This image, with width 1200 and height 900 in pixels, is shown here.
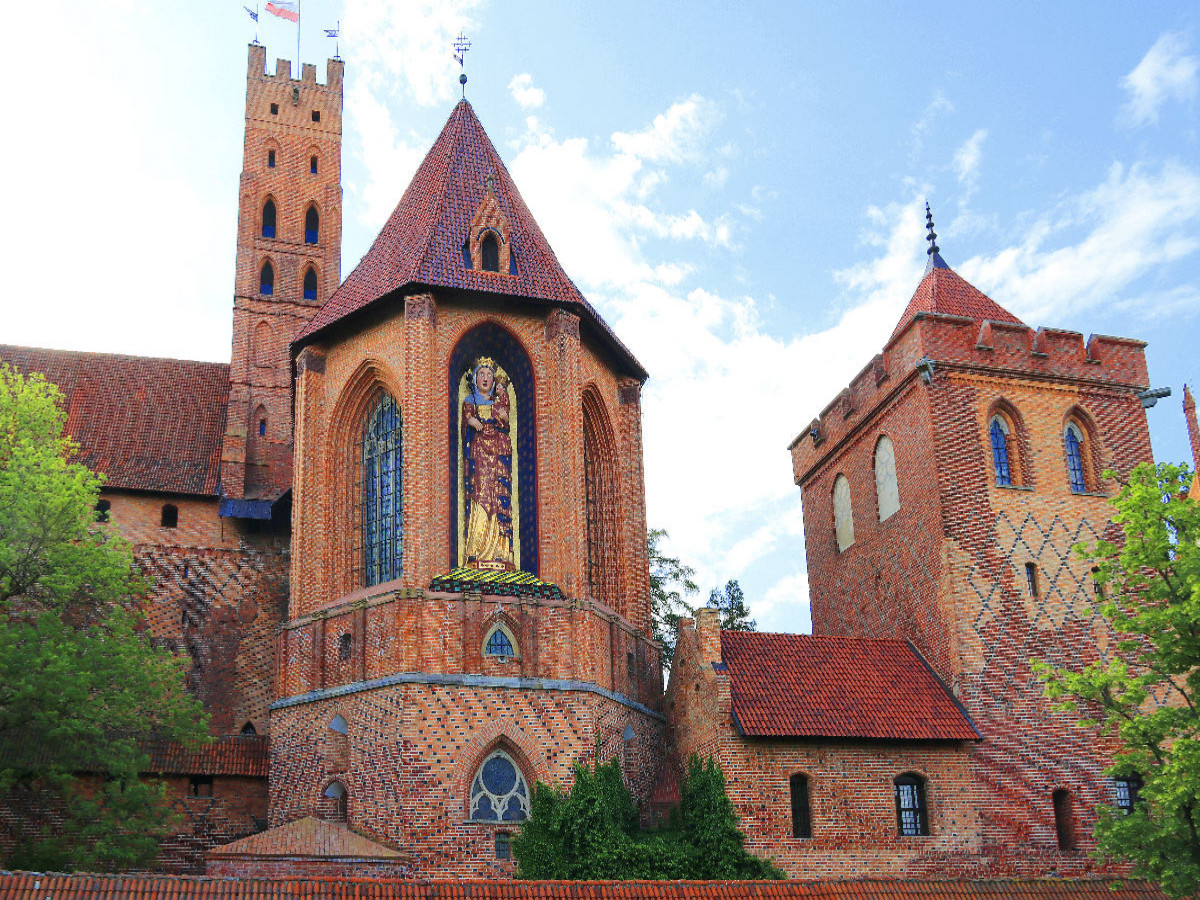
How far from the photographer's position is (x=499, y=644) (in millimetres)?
24406

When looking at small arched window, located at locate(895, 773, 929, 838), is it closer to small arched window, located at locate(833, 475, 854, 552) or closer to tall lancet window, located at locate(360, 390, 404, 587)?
small arched window, located at locate(833, 475, 854, 552)

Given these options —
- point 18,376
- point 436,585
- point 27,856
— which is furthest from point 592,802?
point 18,376

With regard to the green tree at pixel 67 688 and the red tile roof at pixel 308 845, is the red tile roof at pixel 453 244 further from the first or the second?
the red tile roof at pixel 308 845

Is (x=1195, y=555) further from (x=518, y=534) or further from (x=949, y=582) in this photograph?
(x=518, y=534)

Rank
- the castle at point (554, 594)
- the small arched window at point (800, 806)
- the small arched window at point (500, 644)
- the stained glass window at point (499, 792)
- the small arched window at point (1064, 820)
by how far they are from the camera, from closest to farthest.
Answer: the stained glass window at point (499, 792) → the castle at point (554, 594) → the small arched window at point (800, 806) → the small arched window at point (500, 644) → the small arched window at point (1064, 820)

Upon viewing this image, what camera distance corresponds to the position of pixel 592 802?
22609mm

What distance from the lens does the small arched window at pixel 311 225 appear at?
37781 millimetres

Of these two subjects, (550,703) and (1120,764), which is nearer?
(1120,764)

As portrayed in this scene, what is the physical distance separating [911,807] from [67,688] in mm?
14974

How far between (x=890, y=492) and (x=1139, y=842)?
11377 millimetres

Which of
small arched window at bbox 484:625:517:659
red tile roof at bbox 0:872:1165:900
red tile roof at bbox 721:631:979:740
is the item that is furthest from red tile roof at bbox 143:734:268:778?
red tile roof at bbox 721:631:979:740

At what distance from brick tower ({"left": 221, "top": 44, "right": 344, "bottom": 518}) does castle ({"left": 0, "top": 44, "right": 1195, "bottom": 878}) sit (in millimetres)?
1045

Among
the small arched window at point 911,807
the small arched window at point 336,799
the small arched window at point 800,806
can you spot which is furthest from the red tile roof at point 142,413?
the small arched window at point 911,807

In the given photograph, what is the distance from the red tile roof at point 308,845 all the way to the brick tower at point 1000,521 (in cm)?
1078
